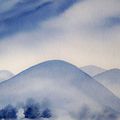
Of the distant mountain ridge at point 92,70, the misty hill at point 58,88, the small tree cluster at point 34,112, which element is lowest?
the small tree cluster at point 34,112

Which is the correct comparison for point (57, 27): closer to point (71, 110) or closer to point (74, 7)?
point (74, 7)

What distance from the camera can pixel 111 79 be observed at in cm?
194

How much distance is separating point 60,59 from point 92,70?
21 cm

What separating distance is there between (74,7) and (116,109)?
68 cm

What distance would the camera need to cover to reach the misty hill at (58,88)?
1.94 meters

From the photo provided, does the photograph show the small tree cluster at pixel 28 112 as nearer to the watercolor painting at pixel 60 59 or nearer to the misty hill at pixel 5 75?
the watercolor painting at pixel 60 59

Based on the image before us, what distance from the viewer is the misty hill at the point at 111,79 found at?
6.38 feet

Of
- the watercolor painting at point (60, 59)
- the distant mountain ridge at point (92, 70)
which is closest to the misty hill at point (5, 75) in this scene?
the watercolor painting at point (60, 59)

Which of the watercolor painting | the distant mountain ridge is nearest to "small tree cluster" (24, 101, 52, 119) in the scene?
the watercolor painting

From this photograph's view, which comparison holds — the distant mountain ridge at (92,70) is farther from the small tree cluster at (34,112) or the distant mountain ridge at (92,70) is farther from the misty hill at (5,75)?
the misty hill at (5,75)

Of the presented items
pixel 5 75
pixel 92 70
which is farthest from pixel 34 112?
pixel 92 70

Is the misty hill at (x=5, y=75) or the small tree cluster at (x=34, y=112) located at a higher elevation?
the misty hill at (x=5, y=75)

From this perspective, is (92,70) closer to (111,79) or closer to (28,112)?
(111,79)

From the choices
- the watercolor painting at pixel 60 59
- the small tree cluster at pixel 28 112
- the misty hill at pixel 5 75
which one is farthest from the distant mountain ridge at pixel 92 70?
the misty hill at pixel 5 75
